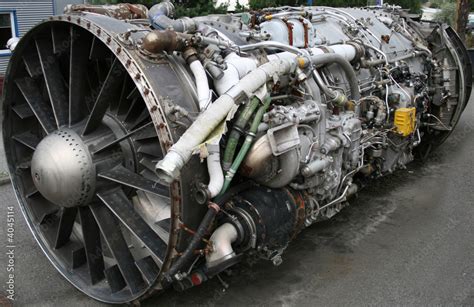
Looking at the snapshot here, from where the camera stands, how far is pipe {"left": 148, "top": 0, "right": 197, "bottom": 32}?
3.51 metres

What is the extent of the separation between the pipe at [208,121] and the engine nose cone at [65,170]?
96 cm

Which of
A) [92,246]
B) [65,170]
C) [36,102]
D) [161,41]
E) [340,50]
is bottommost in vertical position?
[92,246]

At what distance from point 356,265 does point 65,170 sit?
272 cm

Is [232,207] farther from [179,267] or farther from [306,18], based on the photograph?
[306,18]

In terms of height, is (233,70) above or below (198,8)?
below

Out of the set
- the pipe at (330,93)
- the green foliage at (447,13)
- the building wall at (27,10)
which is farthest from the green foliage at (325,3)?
the pipe at (330,93)

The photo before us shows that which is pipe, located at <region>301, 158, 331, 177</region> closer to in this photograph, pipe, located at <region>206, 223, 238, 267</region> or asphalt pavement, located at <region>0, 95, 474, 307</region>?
pipe, located at <region>206, 223, 238, 267</region>

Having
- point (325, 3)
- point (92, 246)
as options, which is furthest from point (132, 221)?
point (325, 3)

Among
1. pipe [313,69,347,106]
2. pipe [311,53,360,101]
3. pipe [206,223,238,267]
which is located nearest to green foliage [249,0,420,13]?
pipe [311,53,360,101]

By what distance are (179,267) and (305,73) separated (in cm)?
181

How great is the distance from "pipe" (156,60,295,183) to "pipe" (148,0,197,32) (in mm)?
627

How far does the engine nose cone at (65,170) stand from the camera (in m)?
3.49

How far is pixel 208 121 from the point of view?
9.78 feet

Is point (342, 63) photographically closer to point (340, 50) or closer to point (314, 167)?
point (340, 50)
